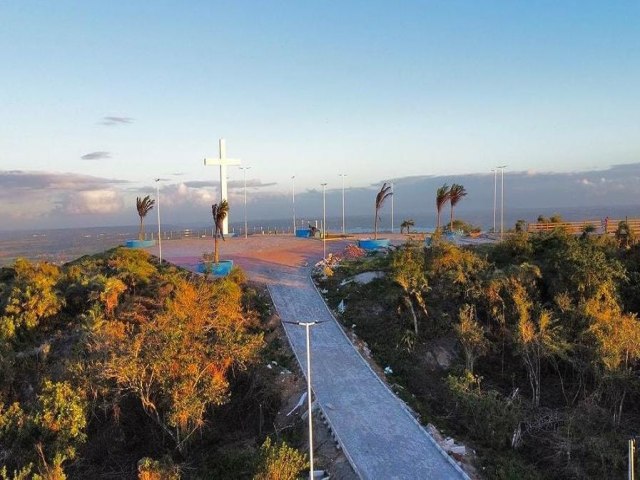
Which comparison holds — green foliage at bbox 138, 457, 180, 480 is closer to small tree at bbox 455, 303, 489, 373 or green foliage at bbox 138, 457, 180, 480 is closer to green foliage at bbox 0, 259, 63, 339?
small tree at bbox 455, 303, 489, 373

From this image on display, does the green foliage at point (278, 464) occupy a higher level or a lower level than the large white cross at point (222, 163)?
lower

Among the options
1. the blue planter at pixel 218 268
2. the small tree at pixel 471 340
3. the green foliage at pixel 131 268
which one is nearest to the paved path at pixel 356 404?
the blue planter at pixel 218 268

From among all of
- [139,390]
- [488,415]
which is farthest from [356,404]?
[139,390]

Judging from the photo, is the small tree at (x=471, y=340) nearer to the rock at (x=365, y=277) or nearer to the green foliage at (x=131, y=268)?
the rock at (x=365, y=277)

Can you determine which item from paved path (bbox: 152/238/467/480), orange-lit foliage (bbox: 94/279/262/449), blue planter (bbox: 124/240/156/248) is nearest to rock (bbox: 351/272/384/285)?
paved path (bbox: 152/238/467/480)

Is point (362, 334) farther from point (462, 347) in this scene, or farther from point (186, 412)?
point (186, 412)

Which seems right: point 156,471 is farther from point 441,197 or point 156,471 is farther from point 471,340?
point 441,197

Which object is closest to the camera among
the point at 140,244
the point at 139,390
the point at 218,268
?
the point at 139,390

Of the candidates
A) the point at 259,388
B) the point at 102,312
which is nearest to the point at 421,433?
the point at 259,388
